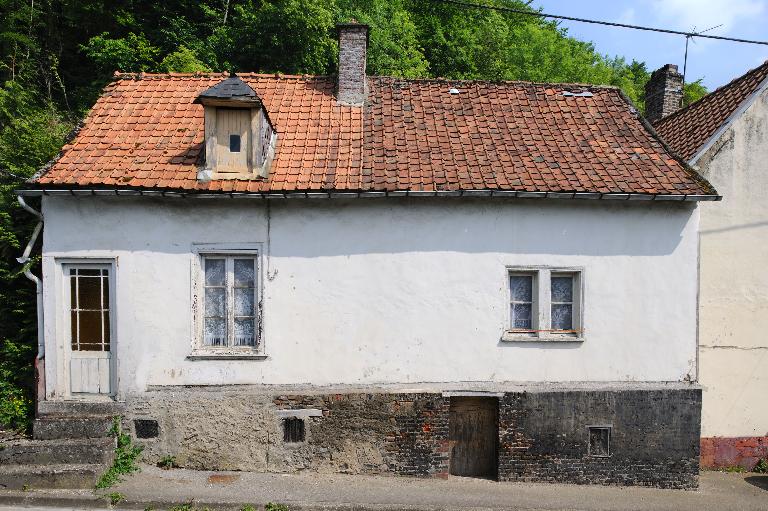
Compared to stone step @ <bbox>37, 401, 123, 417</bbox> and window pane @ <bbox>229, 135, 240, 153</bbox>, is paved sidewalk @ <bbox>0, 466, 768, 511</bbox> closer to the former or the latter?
stone step @ <bbox>37, 401, 123, 417</bbox>

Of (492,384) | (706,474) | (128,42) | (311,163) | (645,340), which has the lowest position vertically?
(706,474)

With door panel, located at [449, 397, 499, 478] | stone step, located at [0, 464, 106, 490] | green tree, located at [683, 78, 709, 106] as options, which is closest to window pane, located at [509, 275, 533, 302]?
door panel, located at [449, 397, 499, 478]

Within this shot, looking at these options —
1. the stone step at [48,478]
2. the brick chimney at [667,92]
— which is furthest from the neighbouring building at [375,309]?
the brick chimney at [667,92]

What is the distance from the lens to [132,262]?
8.09 meters

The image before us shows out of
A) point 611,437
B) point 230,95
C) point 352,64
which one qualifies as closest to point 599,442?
point 611,437

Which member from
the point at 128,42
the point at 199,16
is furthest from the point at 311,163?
the point at 199,16

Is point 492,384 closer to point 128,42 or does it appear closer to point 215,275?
point 215,275

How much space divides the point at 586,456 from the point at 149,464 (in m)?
6.92

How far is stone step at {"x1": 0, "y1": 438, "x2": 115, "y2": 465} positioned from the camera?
7.57 meters

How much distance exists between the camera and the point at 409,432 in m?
8.20

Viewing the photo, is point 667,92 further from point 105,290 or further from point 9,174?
point 9,174

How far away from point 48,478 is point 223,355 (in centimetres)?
283

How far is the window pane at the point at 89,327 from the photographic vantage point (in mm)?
8281

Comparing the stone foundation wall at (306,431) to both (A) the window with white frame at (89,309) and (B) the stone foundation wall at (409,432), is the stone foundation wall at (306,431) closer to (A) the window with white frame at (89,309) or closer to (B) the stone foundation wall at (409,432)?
(B) the stone foundation wall at (409,432)
